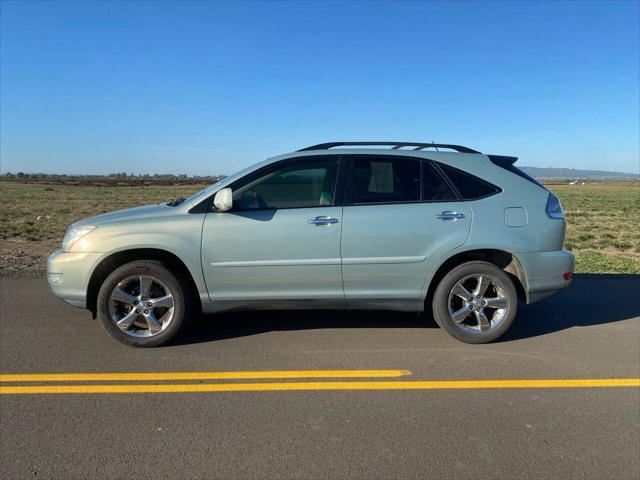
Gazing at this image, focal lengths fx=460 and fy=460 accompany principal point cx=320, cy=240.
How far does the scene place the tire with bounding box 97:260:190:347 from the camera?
13.3 feet

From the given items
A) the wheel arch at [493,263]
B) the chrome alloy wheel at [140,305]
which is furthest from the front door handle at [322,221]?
the chrome alloy wheel at [140,305]

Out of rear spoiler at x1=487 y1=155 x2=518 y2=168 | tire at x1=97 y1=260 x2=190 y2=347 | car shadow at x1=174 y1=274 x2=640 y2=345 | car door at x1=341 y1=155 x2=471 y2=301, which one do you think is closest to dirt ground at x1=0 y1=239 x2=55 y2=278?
tire at x1=97 y1=260 x2=190 y2=347

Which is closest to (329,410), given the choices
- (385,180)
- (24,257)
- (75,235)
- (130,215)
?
(385,180)

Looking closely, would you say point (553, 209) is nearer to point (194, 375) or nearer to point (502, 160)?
point (502, 160)

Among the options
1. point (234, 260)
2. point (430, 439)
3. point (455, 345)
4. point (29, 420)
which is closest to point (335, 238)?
point (234, 260)

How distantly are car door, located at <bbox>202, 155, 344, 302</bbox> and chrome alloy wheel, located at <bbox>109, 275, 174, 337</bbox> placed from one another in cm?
44

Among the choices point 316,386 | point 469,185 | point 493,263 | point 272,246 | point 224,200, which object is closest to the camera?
point 316,386

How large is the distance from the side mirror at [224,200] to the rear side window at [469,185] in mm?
1981

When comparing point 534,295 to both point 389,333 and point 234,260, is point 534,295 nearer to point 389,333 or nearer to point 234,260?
point 389,333

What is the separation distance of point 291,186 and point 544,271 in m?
A: 2.46

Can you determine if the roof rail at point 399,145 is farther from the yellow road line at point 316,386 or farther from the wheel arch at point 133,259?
the yellow road line at point 316,386

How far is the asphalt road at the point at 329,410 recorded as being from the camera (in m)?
2.55

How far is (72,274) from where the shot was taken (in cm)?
405

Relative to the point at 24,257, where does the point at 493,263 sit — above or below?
above
